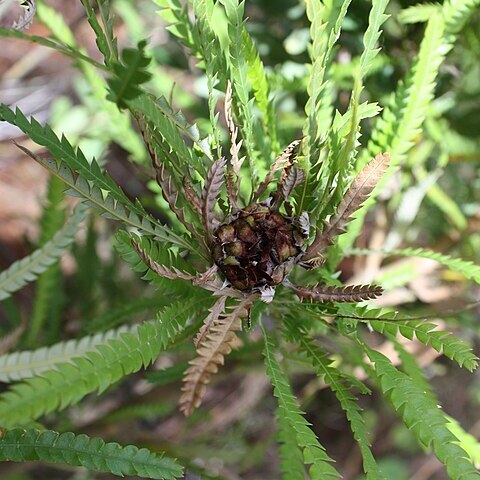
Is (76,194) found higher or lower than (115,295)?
higher

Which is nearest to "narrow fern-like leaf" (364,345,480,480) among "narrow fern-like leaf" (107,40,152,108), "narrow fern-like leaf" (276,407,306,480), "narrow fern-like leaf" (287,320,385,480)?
"narrow fern-like leaf" (287,320,385,480)

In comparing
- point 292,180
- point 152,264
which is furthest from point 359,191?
point 152,264

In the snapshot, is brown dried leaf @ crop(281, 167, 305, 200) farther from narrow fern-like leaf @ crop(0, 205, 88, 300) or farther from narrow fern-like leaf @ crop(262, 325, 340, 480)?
narrow fern-like leaf @ crop(0, 205, 88, 300)

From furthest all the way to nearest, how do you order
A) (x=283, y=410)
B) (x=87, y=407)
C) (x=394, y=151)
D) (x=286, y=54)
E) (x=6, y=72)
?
1. (x=6, y=72)
2. (x=87, y=407)
3. (x=286, y=54)
4. (x=394, y=151)
5. (x=283, y=410)

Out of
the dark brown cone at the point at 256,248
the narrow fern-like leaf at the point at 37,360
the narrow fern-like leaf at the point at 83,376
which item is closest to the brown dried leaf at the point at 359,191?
the dark brown cone at the point at 256,248

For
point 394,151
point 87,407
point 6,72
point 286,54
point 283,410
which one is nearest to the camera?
point 283,410

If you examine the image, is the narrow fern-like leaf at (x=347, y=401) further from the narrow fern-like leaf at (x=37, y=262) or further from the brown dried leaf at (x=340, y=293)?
the narrow fern-like leaf at (x=37, y=262)

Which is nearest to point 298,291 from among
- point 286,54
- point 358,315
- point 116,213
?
point 358,315

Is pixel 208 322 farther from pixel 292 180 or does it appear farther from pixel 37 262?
pixel 37 262

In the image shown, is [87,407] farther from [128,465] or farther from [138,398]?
[128,465]
